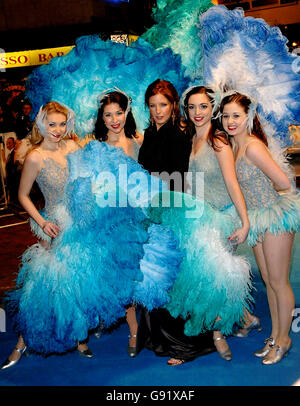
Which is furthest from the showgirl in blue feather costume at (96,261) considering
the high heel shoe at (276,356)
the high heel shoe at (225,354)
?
the high heel shoe at (276,356)

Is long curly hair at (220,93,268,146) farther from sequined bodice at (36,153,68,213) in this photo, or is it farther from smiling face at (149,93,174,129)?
sequined bodice at (36,153,68,213)

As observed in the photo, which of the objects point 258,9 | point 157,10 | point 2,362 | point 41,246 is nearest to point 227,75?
point 157,10

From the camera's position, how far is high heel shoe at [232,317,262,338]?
10.6ft

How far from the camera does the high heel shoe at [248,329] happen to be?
127 inches

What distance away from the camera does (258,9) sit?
24391mm

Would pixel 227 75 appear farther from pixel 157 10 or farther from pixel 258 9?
pixel 258 9

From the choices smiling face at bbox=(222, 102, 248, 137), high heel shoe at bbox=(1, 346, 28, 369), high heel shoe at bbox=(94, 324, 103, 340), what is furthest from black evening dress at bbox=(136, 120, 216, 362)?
high heel shoe at bbox=(1, 346, 28, 369)

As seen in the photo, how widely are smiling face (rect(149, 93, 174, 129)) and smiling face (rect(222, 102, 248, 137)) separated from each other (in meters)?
0.46

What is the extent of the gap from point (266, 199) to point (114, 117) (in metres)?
1.18

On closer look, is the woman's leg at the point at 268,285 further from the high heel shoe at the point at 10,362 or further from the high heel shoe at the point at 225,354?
the high heel shoe at the point at 10,362

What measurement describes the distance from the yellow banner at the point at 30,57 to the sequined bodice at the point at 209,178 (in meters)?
8.89

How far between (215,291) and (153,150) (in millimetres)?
1040

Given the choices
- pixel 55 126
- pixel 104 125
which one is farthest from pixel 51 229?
pixel 104 125

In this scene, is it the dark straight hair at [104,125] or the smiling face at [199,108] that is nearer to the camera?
the smiling face at [199,108]
